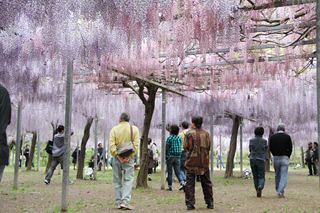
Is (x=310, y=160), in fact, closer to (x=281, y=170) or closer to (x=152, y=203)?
(x=281, y=170)

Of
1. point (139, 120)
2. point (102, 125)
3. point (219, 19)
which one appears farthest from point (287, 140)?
point (102, 125)

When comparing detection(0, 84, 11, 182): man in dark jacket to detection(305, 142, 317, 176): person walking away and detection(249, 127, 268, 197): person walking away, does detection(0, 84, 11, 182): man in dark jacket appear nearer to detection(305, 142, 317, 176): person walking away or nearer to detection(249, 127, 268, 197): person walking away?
detection(249, 127, 268, 197): person walking away

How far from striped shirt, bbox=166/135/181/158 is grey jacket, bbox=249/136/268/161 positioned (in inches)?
58.9

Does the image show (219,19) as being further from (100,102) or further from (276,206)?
(100,102)

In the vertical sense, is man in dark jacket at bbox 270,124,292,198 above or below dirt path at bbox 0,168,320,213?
above

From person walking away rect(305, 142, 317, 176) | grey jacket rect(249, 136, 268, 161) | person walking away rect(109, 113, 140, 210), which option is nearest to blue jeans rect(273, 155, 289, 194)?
grey jacket rect(249, 136, 268, 161)

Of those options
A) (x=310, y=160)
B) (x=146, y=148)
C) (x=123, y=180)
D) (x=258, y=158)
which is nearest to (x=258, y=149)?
(x=258, y=158)

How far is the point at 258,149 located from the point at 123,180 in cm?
302

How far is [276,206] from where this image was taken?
7.17m

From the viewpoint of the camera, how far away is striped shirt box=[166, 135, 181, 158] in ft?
30.7

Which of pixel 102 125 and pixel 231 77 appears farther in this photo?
pixel 102 125

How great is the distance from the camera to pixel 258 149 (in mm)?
8523

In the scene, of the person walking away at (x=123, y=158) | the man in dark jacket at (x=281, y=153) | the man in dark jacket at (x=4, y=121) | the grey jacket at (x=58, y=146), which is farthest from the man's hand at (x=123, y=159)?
the grey jacket at (x=58, y=146)

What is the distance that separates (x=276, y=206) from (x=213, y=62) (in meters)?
3.38
